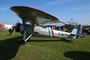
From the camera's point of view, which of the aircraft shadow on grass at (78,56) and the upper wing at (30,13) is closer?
the aircraft shadow on grass at (78,56)

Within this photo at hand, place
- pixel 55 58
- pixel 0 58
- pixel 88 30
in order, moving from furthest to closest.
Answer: pixel 88 30 → pixel 55 58 → pixel 0 58

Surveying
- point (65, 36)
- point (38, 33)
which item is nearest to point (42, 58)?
point (38, 33)

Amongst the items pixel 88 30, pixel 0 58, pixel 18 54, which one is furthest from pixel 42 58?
pixel 88 30

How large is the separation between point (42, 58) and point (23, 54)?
1.37 metres

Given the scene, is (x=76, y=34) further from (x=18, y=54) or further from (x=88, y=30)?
(x=88, y=30)

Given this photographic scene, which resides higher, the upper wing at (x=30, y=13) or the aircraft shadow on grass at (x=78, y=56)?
the upper wing at (x=30, y=13)

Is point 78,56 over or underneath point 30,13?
underneath

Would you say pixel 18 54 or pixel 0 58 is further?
pixel 18 54

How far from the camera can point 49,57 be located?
30.0ft

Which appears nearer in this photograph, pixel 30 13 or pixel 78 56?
pixel 78 56

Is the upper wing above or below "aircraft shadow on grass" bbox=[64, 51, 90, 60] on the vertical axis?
above

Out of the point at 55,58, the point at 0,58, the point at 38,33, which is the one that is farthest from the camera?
the point at 38,33

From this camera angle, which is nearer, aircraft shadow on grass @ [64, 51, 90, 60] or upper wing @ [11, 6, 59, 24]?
aircraft shadow on grass @ [64, 51, 90, 60]

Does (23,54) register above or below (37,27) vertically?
below
